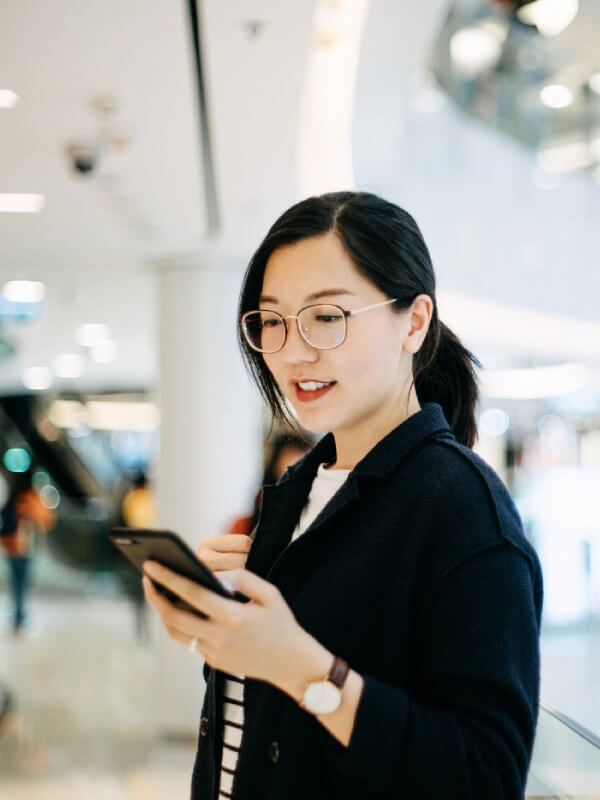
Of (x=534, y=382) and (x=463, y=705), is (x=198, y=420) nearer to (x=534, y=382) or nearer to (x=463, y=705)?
(x=463, y=705)

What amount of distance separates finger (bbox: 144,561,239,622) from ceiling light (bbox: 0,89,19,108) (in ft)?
10.7

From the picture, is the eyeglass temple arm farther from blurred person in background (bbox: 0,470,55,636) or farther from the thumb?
blurred person in background (bbox: 0,470,55,636)

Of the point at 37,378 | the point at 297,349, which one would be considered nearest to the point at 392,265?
the point at 297,349

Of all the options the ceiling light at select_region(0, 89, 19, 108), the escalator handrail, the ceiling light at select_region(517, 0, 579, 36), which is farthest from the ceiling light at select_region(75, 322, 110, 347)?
the escalator handrail

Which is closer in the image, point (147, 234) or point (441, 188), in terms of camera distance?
point (147, 234)

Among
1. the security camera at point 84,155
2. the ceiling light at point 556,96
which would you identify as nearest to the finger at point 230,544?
the security camera at point 84,155

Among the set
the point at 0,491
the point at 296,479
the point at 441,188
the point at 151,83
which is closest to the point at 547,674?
the point at 296,479

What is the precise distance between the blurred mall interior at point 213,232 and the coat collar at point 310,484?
522 mm

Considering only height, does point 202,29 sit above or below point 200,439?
above

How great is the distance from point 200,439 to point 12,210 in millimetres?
2419

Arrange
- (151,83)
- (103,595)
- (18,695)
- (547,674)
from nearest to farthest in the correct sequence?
(547,674) < (151,83) < (18,695) < (103,595)

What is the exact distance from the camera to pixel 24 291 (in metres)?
8.77

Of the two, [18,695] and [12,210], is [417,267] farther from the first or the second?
[18,695]

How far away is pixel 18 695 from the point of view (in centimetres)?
827
